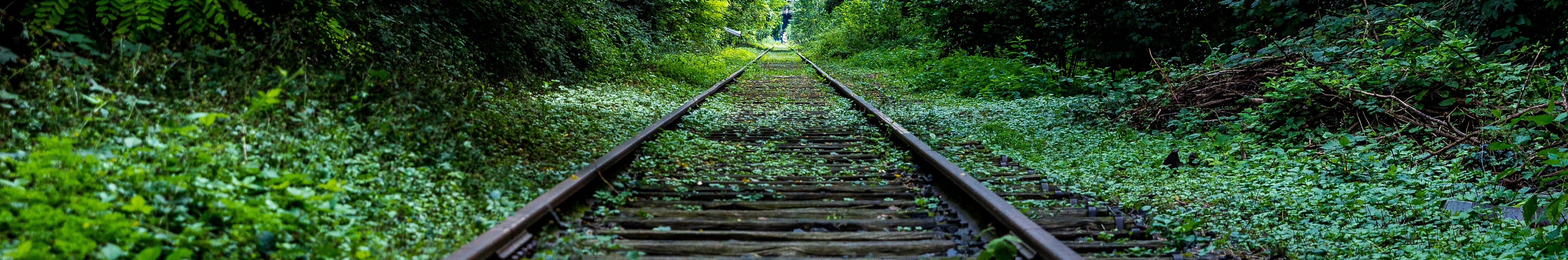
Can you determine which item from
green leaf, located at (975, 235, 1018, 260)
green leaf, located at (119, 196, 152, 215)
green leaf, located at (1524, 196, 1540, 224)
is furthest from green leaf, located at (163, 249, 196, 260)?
green leaf, located at (1524, 196, 1540, 224)

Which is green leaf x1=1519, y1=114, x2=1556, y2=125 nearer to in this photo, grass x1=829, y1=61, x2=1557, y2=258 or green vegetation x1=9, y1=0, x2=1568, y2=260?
green vegetation x1=9, y1=0, x2=1568, y2=260

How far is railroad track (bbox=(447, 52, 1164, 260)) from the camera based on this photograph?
12.1 feet

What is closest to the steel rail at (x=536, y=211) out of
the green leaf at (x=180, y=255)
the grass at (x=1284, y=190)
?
the green leaf at (x=180, y=255)

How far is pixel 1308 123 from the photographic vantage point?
22.3 feet

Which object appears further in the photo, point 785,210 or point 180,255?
point 785,210

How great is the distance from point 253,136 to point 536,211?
1389 mm

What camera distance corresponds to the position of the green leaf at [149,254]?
8.53ft

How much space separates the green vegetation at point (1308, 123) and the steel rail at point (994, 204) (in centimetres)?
66

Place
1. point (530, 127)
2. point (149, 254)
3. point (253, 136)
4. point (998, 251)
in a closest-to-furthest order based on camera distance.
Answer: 1. point (149, 254)
2. point (998, 251)
3. point (253, 136)
4. point (530, 127)

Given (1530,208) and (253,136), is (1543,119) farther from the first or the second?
(253,136)

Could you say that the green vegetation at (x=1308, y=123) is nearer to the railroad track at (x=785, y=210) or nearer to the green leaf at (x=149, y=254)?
the railroad track at (x=785, y=210)

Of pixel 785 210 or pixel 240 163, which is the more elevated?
pixel 240 163

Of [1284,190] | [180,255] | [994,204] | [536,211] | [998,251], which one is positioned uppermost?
[180,255]

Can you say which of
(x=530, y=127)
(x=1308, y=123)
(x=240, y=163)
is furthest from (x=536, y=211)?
(x=1308, y=123)
